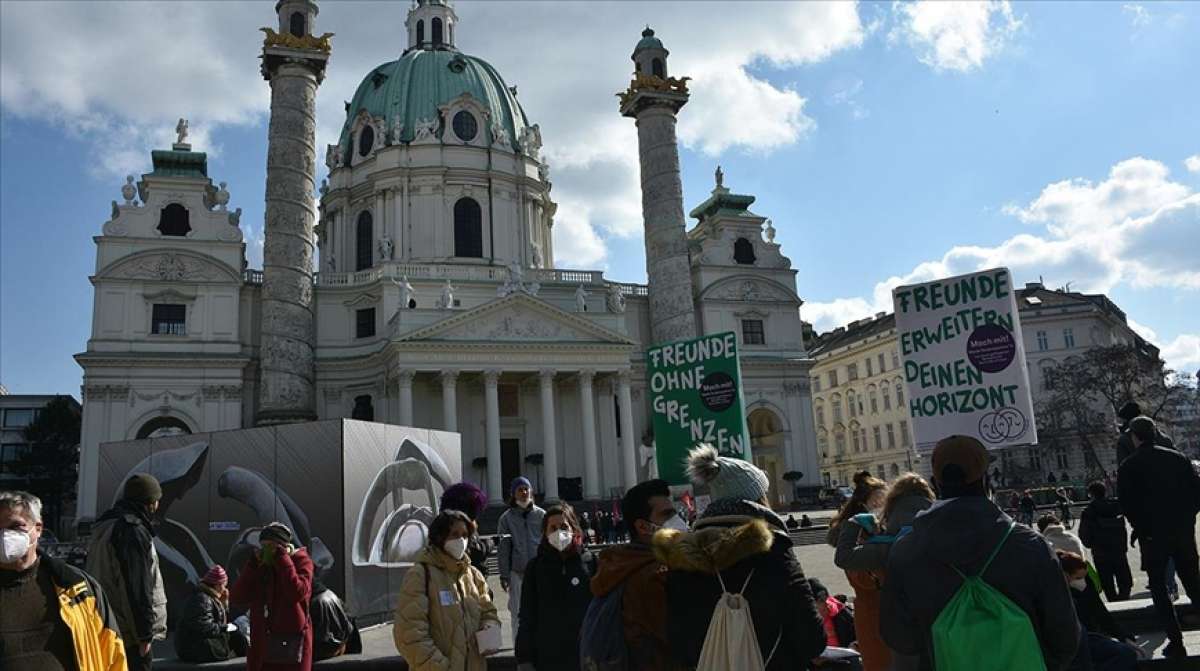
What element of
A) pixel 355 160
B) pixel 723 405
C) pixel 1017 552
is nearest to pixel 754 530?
pixel 1017 552

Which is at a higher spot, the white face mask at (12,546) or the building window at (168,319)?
the building window at (168,319)

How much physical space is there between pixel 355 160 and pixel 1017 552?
4986 cm

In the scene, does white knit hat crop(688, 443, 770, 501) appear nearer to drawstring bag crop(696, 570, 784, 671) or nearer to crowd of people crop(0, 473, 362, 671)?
drawstring bag crop(696, 570, 784, 671)

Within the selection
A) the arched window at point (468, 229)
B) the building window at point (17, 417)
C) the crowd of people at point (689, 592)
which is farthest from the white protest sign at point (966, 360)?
the building window at point (17, 417)

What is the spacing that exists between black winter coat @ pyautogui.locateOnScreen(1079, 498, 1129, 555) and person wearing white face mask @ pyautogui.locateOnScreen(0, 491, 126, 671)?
9.10 m

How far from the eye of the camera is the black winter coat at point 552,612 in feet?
16.6

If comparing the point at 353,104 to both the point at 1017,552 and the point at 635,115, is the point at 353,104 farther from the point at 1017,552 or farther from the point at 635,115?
the point at 1017,552

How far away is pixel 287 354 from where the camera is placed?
3228 centimetres

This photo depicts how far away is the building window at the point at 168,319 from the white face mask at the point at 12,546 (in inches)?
1454

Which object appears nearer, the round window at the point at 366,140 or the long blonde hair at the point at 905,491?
the long blonde hair at the point at 905,491

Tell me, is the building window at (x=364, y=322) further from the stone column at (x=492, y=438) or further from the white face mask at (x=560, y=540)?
the white face mask at (x=560, y=540)

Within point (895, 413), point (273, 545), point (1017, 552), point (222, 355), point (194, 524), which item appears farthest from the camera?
point (895, 413)

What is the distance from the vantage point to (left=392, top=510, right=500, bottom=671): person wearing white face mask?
5.19 metres

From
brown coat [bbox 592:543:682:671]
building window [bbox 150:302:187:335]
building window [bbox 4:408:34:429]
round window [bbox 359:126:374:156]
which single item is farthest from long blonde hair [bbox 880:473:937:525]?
building window [bbox 4:408:34:429]
